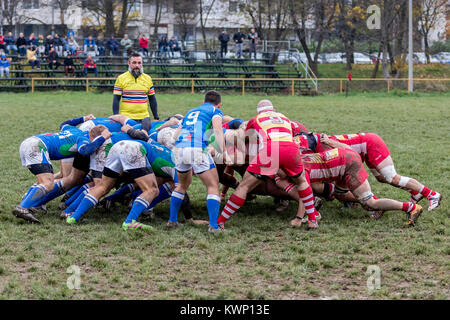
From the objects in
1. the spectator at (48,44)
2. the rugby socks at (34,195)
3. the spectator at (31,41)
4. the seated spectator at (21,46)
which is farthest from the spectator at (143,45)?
the rugby socks at (34,195)

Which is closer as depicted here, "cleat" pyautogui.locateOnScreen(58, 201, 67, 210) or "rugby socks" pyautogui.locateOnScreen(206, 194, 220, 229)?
"rugby socks" pyautogui.locateOnScreen(206, 194, 220, 229)

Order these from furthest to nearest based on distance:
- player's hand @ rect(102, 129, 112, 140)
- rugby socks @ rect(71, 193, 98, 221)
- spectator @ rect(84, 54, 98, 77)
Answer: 1. spectator @ rect(84, 54, 98, 77)
2. player's hand @ rect(102, 129, 112, 140)
3. rugby socks @ rect(71, 193, 98, 221)

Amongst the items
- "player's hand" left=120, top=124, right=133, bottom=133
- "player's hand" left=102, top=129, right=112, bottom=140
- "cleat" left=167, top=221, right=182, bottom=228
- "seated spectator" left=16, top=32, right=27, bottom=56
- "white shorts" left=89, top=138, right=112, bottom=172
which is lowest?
"cleat" left=167, top=221, right=182, bottom=228

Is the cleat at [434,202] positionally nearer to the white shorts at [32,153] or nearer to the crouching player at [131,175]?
the crouching player at [131,175]

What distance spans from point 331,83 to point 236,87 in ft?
15.9

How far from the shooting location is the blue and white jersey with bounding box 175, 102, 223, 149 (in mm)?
7148

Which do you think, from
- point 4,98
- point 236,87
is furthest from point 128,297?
point 236,87

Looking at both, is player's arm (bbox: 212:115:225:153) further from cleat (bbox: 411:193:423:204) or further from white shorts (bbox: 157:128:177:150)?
cleat (bbox: 411:193:423:204)

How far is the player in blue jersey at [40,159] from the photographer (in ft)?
24.4

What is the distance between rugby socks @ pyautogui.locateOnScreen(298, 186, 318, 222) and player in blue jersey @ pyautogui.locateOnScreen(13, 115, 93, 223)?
118 inches

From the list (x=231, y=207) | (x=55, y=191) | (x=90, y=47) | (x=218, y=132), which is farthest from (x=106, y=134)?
(x=90, y=47)

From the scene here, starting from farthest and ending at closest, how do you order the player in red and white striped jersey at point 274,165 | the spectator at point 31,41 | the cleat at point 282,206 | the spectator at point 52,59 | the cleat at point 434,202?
the spectator at point 31,41
the spectator at point 52,59
the cleat at point 282,206
the cleat at point 434,202
the player in red and white striped jersey at point 274,165

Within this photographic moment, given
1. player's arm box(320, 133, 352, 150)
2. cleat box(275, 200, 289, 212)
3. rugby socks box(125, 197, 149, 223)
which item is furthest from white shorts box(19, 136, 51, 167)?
player's arm box(320, 133, 352, 150)

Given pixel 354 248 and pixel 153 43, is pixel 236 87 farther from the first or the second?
pixel 354 248
